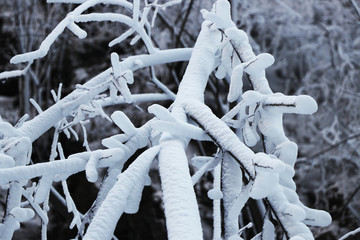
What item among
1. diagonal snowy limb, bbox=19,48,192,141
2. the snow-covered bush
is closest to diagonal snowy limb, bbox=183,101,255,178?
the snow-covered bush

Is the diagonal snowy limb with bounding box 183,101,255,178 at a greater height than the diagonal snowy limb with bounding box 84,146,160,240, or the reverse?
the diagonal snowy limb with bounding box 183,101,255,178

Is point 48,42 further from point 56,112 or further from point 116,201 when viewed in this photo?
point 116,201

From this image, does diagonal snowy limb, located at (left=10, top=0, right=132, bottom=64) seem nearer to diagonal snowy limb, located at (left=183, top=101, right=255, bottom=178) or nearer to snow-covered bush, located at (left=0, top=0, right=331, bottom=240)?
snow-covered bush, located at (left=0, top=0, right=331, bottom=240)

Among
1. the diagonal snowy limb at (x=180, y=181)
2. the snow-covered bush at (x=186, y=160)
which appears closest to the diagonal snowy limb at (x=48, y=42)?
the snow-covered bush at (x=186, y=160)

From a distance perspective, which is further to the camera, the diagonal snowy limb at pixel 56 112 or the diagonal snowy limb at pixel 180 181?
the diagonal snowy limb at pixel 56 112

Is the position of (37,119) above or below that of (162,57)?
below

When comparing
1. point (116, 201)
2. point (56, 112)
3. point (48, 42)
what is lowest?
point (116, 201)

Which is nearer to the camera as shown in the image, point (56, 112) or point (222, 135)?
point (222, 135)

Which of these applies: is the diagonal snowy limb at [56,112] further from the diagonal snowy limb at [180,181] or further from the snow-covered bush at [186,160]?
the diagonal snowy limb at [180,181]

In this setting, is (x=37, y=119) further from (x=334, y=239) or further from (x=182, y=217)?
(x=334, y=239)

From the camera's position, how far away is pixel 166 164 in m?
0.65

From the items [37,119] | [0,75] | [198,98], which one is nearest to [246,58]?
[198,98]

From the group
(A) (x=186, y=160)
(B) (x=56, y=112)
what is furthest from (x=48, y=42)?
(A) (x=186, y=160)

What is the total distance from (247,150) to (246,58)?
0.29m
